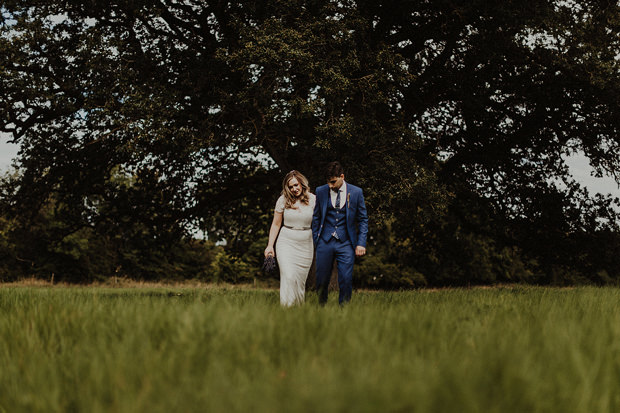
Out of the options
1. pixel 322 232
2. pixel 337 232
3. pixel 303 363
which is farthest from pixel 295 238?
pixel 303 363

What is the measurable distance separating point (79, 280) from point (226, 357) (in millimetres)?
42952

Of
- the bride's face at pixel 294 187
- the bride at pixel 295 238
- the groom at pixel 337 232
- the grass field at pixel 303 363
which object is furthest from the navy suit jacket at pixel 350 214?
the grass field at pixel 303 363

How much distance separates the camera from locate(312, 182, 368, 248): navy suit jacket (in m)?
7.19

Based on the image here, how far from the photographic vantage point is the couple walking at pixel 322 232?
23.4 ft

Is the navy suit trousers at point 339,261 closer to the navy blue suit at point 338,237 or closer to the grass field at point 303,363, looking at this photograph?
the navy blue suit at point 338,237

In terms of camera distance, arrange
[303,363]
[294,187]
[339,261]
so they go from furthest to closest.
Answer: [339,261] < [294,187] < [303,363]

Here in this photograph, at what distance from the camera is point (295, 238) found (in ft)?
23.6

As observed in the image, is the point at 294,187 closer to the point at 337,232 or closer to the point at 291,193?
the point at 291,193

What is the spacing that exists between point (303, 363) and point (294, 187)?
4.67 m

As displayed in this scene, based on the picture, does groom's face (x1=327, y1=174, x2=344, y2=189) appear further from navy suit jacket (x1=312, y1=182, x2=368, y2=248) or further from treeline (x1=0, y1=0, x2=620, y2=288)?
treeline (x1=0, y1=0, x2=620, y2=288)

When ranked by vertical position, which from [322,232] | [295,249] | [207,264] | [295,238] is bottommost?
[207,264]

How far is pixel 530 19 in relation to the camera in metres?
11.5

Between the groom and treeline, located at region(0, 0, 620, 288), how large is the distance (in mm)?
3982

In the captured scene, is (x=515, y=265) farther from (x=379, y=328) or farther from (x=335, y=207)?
(x=379, y=328)
